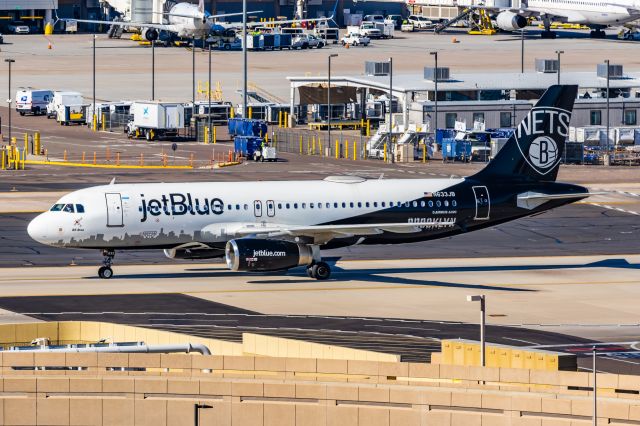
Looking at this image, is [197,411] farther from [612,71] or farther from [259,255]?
[612,71]

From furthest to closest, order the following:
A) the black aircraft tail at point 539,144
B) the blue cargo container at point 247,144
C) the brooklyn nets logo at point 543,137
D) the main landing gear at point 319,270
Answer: the blue cargo container at point 247,144 → the brooklyn nets logo at point 543,137 → the black aircraft tail at point 539,144 → the main landing gear at point 319,270

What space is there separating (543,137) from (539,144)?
0.49 m

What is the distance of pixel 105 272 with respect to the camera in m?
69.4

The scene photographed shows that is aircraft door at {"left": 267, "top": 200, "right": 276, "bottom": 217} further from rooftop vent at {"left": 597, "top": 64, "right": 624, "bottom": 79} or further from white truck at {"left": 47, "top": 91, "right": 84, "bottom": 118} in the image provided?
white truck at {"left": 47, "top": 91, "right": 84, "bottom": 118}

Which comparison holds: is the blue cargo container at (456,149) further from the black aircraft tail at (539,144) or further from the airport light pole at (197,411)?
the airport light pole at (197,411)

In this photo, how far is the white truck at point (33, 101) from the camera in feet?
502

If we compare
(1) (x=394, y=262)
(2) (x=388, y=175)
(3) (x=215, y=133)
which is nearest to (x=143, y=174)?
A: (2) (x=388, y=175)

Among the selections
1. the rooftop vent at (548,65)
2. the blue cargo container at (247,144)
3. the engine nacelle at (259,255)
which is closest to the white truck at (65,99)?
the blue cargo container at (247,144)

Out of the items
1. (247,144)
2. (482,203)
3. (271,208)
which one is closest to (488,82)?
(247,144)

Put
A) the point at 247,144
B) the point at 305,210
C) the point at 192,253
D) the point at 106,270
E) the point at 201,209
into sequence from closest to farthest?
the point at 201,209 < the point at 192,253 < the point at 305,210 < the point at 106,270 < the point at 247,144

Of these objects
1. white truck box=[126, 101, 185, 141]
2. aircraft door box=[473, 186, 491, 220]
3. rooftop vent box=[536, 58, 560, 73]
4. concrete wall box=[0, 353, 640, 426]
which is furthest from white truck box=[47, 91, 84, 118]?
concrete wall box=[0, 353, 640, 426]

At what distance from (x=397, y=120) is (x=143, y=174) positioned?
101ft

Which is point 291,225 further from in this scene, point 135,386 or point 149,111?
point 149,111

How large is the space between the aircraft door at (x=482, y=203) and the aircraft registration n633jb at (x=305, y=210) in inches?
1.8
